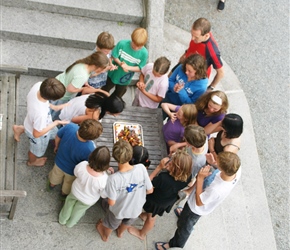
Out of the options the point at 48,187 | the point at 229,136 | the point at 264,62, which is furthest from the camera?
the point at 264,62

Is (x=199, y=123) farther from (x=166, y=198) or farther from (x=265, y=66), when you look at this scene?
(x=265, y=66)

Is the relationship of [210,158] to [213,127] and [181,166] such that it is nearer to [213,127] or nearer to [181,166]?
[213,127]

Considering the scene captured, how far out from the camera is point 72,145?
200 inches

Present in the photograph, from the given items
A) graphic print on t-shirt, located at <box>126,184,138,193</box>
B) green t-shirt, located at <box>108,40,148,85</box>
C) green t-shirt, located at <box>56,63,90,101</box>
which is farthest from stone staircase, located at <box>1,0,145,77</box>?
graphic print on t-shirt, located at <box>126,184,138,193</box>

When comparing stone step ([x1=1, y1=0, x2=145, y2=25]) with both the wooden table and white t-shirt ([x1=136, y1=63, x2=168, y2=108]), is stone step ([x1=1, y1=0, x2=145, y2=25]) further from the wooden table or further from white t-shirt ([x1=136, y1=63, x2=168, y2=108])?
the wooden table

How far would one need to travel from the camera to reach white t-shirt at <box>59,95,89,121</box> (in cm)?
538

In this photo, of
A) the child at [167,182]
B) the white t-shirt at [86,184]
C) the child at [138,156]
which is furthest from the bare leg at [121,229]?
the child at [138,156]

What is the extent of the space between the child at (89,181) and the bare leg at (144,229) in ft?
2.59

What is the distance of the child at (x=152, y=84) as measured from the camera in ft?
18.8

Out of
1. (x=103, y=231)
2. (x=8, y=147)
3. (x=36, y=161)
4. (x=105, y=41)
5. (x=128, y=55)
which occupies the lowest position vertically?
(x=103, y=231)

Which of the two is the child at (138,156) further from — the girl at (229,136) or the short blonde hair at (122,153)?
the girl at (229,136)

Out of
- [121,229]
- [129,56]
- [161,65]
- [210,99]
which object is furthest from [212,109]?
[121,229]

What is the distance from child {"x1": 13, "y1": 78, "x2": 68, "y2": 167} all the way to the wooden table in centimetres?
55

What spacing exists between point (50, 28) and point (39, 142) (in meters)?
2.26
